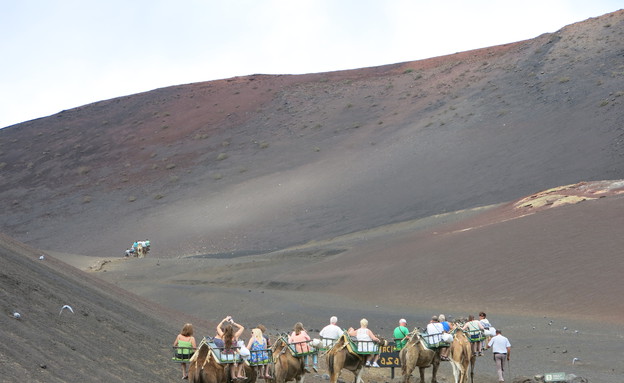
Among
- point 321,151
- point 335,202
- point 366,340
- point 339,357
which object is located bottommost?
point 339,357

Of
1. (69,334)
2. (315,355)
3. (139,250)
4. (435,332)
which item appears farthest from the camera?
(139,250)

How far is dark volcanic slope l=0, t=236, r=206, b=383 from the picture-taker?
48.9 feet

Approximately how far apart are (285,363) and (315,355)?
108 cm

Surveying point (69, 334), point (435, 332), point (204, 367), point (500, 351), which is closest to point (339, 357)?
point (435, 332)

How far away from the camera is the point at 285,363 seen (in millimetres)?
16750

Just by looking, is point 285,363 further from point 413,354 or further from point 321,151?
point 321,151

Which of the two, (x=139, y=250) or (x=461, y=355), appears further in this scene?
(x=139, y=250)

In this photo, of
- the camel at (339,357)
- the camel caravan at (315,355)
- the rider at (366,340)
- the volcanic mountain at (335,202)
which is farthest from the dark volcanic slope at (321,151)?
the camel at (339,357)

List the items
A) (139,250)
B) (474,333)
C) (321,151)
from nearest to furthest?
(474,333), (139,250), (321,151)

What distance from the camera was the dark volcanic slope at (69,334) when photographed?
14.9 metres

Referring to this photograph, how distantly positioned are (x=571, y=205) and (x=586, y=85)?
30.0m

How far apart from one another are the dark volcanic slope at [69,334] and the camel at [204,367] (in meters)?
1.82

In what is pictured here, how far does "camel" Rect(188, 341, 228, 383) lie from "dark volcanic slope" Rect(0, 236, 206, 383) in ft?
5.96

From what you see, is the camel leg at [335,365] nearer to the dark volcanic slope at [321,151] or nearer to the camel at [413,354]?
the camel at [413,354]
